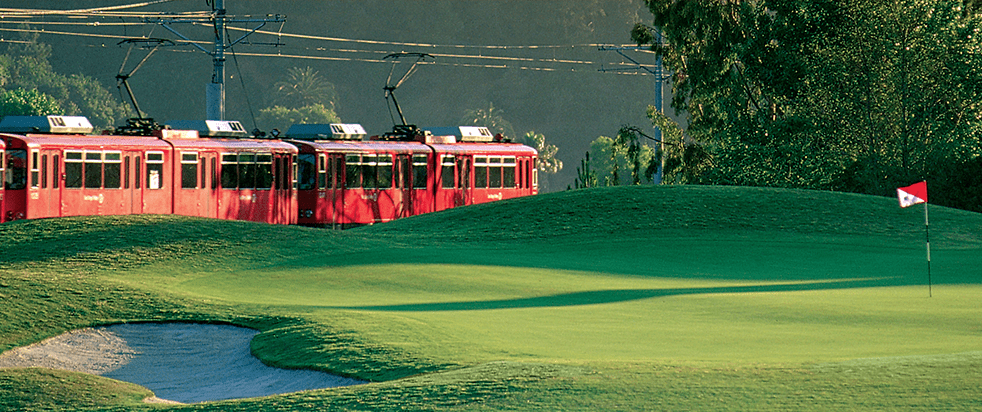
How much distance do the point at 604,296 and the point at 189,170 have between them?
20.2m

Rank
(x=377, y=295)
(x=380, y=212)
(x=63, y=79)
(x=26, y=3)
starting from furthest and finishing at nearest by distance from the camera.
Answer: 1. (x=26, y=3)
2. (x=63, y=79)
3. (x=380, y=212)
4. (x=377, y=295)

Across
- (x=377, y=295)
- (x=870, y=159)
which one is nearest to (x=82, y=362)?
(x=377, y=295)

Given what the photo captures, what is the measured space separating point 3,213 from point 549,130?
157893 millimetres

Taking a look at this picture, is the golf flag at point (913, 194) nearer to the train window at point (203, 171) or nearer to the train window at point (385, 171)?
the train window at point (203, 171)

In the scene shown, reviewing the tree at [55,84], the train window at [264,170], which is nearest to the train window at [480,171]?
the train window at [264,170]

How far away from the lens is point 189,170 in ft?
117

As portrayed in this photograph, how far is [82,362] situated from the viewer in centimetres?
1383

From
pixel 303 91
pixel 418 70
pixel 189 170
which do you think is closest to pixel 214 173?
pixel 189 170

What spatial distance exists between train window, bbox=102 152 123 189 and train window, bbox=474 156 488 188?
13890 millimetres

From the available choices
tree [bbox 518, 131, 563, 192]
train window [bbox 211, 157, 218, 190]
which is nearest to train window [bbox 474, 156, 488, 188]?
train window [bbox 211, 157, 218, 190]

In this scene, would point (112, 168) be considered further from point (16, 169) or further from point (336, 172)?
point (336, 172)

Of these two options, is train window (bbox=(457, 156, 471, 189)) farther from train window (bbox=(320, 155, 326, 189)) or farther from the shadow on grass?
the shadow on grass

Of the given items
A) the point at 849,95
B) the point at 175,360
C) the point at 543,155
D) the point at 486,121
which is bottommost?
the point at 175,360

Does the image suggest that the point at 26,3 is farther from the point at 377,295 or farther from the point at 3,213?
the point at 377,295
